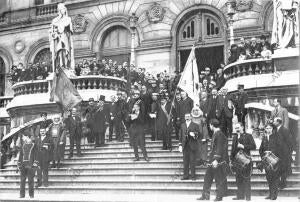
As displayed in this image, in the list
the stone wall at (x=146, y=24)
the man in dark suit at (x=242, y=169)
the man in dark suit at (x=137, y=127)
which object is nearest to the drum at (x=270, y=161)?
the man in dark suit at (x=242, y=169)

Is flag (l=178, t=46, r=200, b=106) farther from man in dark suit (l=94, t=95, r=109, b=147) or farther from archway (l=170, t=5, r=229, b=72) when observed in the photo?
archway (l=170, t=5, r=229, b=72)

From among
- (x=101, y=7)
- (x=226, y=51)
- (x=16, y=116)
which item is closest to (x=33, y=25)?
(x=101, y=7)

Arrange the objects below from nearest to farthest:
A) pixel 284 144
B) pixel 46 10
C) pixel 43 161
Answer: pixel 284 144 → pixel 43 161 → pixel 46 10

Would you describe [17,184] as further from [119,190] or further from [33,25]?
[33,25]

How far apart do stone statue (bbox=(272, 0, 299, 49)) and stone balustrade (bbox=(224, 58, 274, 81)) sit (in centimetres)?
74

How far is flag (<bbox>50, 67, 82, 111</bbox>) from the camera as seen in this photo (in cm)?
1922

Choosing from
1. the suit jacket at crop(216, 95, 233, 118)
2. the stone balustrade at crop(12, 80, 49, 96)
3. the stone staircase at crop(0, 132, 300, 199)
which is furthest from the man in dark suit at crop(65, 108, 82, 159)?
the stone balustrade at crop(12, 80, 49, 96)

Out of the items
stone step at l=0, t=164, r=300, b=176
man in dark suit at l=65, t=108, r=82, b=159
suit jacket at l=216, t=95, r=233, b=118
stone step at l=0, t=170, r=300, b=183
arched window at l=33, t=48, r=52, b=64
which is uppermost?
arched window at l=33, t=48, r=52, b=64

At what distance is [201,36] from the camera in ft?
87.9

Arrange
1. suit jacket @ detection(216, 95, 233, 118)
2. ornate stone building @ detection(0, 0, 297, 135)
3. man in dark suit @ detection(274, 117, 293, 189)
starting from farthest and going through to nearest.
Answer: ornate stone building @ detection(0, 0, 297, 135), suit jacket @ detection(216, 95, 233, 118), man in dark suit @ detection(274, 117, 293, 189)

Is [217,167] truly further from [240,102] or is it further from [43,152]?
[43,152]

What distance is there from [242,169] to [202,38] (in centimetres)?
1498

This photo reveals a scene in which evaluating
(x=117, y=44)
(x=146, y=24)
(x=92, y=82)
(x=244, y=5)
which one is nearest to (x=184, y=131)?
(x=92, y=82)

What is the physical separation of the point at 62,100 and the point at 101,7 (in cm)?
1129
